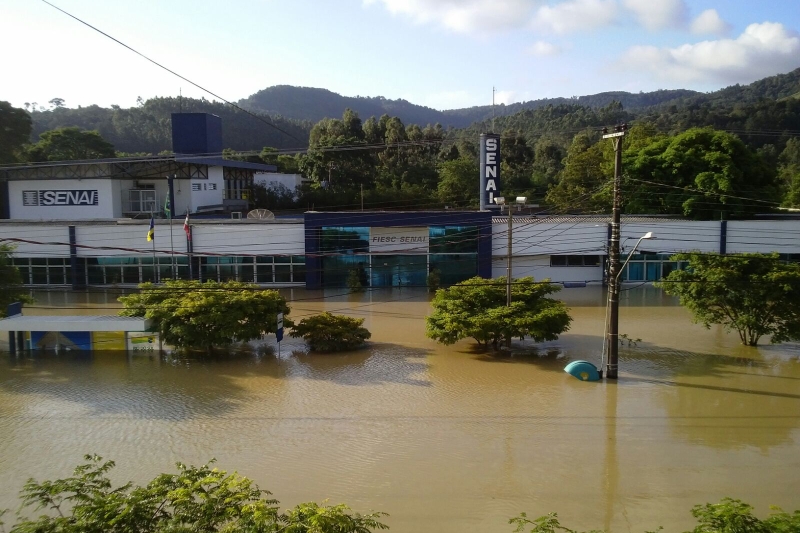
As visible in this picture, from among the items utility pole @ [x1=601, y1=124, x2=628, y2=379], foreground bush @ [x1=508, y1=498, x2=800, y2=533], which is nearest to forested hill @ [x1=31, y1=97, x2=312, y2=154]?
utility pole @ [x1=601, y1=124, x2=628, y2=379]

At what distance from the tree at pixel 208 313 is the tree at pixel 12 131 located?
31726 mm

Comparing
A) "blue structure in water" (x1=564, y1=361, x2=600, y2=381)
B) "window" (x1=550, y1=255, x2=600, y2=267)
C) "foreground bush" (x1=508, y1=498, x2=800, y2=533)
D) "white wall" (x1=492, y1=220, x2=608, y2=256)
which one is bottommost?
"blue structure in water" (x1=564, y1=361, x2=600, y2=381)

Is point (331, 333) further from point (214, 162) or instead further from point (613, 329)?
point (214, 162)

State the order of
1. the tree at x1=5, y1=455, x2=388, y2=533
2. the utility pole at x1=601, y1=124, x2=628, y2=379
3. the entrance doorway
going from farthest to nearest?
1. the entrance doorway
2. the utility pole at x1=601, y1=124, x2=628, y2=379
3. the tree at x1=5, y1=455, x2=388, y2=533

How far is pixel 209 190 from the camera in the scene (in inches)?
1359

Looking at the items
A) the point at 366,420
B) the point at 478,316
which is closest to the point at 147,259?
the point at 478,316

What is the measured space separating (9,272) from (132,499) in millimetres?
15457

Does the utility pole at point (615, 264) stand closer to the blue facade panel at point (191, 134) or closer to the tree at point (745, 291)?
the tree at point (745, 291)

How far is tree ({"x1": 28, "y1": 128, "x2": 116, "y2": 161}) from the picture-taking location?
143ft

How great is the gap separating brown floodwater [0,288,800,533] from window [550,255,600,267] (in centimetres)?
1009

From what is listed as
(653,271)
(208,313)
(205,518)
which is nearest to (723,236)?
(653,271)

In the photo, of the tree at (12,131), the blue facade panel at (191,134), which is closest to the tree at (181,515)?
the blue facade panel at (191,134)

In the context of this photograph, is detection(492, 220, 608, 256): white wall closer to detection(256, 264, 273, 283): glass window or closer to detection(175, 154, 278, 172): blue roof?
detection(256, 264, 273, 283): glass window

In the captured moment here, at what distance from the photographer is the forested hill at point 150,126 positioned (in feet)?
225
